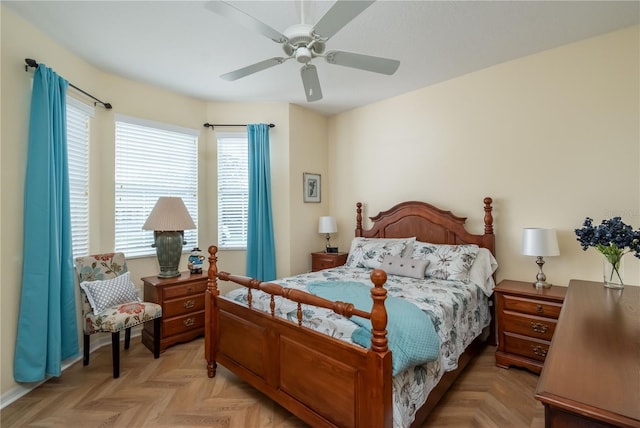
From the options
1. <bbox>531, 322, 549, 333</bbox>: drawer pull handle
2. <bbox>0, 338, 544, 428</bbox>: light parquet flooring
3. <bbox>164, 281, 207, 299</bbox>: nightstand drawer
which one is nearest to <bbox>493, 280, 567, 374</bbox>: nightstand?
<bbox>531, 322, 549, 333</bbox>: drawer pull handle

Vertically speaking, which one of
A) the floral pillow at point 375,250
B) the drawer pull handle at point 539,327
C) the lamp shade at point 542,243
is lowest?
the drawer pull handle at point 539,327

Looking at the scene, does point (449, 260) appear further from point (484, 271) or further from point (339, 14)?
point (339, 14)

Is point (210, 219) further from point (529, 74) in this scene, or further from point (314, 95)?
point (529, 74)

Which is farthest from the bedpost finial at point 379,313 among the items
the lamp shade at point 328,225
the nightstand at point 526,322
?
the lamp shade at point 328,225

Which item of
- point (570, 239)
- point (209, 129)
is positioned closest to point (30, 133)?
point (209, 129)

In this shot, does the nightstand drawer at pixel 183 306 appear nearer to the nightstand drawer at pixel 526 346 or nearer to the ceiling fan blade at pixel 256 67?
the ceiling fan blade at pixel 256 67

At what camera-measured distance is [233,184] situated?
13.3 ft

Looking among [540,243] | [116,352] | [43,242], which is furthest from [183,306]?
[540,243]

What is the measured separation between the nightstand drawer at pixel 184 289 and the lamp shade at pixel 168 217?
22.9 inches

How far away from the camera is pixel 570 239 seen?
268 centimetres

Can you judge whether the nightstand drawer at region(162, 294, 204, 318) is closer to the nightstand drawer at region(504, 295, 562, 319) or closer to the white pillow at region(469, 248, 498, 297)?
the white pillow at region(469, 248, 498, 297)

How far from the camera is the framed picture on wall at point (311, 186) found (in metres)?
4.22

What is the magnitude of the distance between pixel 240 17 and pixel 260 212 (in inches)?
98.9

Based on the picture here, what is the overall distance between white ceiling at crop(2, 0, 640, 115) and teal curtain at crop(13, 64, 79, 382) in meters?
0.44
